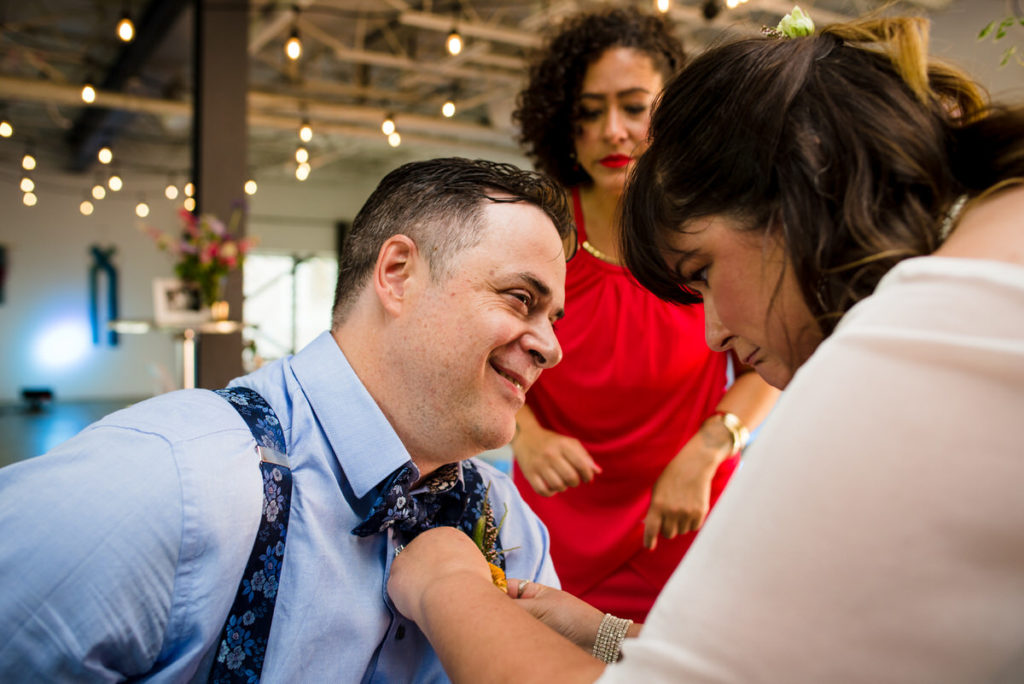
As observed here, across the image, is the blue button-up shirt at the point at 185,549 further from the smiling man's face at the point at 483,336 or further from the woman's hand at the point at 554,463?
the woman's hand at the point at 554,463

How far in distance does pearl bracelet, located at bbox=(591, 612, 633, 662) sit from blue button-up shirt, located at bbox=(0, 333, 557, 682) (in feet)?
0.90

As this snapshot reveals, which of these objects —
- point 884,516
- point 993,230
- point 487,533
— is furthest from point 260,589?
point 993,230

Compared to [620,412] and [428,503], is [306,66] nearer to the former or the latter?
[620,412]

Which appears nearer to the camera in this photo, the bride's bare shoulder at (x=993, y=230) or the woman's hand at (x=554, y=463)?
the bride's bare shoulder at (x=993, y=230)

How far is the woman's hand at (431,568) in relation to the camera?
1023mm

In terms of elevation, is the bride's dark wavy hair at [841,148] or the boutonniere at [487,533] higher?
the bride's dark wavy hair at [841,148]

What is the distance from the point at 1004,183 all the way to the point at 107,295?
57.9ft

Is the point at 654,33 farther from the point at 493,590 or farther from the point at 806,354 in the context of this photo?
the point at 493,590

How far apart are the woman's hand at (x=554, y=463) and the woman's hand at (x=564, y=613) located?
47cm

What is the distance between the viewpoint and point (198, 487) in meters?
1.04

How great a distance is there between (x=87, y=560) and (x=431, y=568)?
407 millimetres

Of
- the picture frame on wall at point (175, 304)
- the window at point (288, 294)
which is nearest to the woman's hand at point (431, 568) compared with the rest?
the picture frame on wall at point (175, 304)

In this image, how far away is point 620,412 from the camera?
6.58 feet

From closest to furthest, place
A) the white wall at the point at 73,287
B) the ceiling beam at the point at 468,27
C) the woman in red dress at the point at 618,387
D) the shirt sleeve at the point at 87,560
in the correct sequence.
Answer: the shirt sleeve at the point at 87,560 → the woman in red dress at the point at 618,387 → the ceiling beam at the point at 468,27 → the white wall at the point at 73,287
